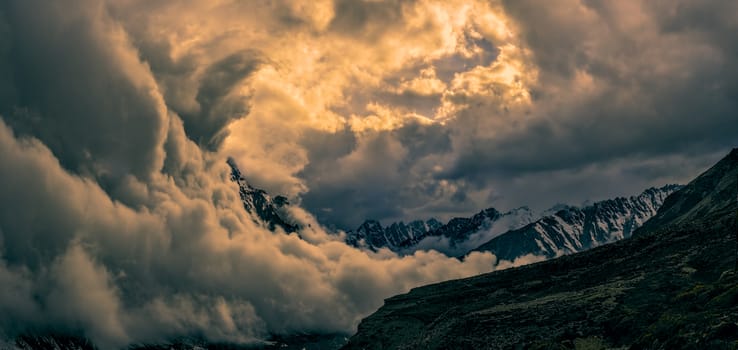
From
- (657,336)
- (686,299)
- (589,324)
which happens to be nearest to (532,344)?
(589,324)

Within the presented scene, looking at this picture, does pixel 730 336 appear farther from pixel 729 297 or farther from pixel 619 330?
pixel 619 330

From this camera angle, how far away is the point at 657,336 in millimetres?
131750

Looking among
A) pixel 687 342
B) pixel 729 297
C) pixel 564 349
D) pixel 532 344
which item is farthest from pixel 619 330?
pixel 687 342

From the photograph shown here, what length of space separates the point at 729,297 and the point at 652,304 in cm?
5955

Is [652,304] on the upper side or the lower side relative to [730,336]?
upper

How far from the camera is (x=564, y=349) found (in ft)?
565

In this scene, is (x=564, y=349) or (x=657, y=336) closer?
(x=657, y=336)

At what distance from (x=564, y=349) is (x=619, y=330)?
663 inches

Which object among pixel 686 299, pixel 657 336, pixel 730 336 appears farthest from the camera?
pixel 686 299

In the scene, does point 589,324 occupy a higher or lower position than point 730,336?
higher

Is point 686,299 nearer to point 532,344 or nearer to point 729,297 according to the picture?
point 729,297

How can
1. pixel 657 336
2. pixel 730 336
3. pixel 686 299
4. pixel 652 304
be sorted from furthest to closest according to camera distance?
pixel 652 304, pixel 686 299, pixel 657 336, pixel 730 336

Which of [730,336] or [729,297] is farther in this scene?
[729,297]

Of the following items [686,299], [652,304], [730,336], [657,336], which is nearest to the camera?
[730,336]
